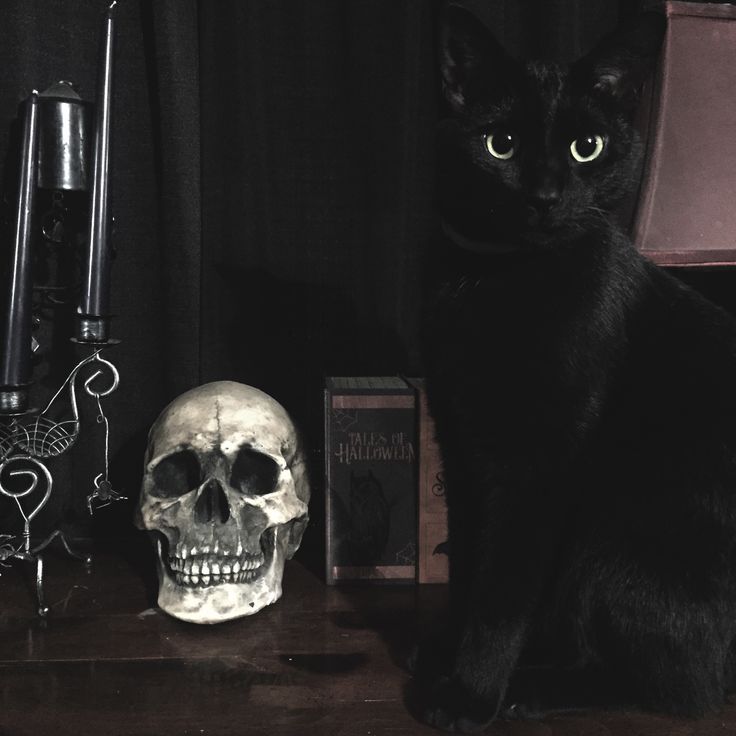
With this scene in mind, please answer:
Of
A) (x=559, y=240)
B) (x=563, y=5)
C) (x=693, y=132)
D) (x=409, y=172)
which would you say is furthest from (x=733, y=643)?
(x=563, y=5)

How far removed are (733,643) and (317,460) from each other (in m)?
0.77

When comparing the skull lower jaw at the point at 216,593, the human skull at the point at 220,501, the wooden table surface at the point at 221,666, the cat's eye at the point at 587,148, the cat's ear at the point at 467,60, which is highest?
the cat's ear at the point at 467,60

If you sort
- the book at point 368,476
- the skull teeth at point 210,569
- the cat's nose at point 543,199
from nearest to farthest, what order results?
the cat's nose at point 543,199 < the skull teeth at point 210,569 < the book at point 368,476

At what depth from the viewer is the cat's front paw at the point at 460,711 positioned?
823 mm

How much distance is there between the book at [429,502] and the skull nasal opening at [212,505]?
11.6 inches

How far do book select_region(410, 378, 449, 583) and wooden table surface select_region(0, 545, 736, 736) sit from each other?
50mm

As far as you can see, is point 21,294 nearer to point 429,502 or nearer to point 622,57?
point 429,502

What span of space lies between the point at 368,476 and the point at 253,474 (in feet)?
0.56

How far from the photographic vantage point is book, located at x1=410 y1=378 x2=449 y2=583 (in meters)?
1.20

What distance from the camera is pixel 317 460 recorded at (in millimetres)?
1457

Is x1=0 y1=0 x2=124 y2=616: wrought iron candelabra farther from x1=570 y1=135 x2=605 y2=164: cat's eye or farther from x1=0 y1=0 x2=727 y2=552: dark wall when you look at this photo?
x1=570 y1=135 x2=605 y2=164: cat's eye

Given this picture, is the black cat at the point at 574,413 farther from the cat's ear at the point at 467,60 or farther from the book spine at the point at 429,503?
the book spine at the point at 429,503

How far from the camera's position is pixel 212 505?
108 centimetres

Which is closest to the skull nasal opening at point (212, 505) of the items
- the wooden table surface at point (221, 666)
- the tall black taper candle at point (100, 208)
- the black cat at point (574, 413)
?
the wooden table surface at point (221, 666)
